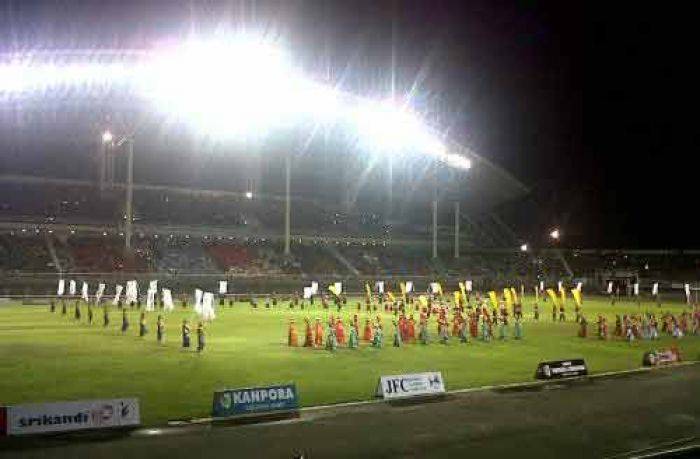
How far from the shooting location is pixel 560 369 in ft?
81.9

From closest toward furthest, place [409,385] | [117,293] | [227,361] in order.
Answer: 1. [409,385]
2. [227,361]
3. [117,293]

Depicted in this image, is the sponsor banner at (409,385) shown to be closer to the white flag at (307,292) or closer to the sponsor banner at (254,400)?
the sponsor banner at (254,400)

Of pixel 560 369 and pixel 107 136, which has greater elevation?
pixel 107 136

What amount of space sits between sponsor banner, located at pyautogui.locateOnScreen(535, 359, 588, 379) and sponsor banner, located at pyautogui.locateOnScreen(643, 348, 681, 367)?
4.19m

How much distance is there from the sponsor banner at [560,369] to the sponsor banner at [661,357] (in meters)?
4.19

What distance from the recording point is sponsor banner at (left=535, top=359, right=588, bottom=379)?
2464 cm

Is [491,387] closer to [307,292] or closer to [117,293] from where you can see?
[117,293]

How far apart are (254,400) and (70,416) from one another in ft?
14.2

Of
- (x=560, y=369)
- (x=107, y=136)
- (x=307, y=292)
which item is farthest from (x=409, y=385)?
(x=107, y=136)

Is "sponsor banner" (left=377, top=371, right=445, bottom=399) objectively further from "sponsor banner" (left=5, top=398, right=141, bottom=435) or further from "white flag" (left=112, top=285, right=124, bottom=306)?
"white flag" (left=112, top=285, right=124, bottom=306)

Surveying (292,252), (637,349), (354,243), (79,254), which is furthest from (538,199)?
(637,349)

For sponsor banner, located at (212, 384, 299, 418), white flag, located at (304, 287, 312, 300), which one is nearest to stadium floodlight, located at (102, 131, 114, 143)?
white flag, located at (304, 287, 312, 300)

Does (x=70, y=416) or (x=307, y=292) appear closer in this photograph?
(x=70, y=416)

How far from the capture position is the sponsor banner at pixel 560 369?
80.8 feet
